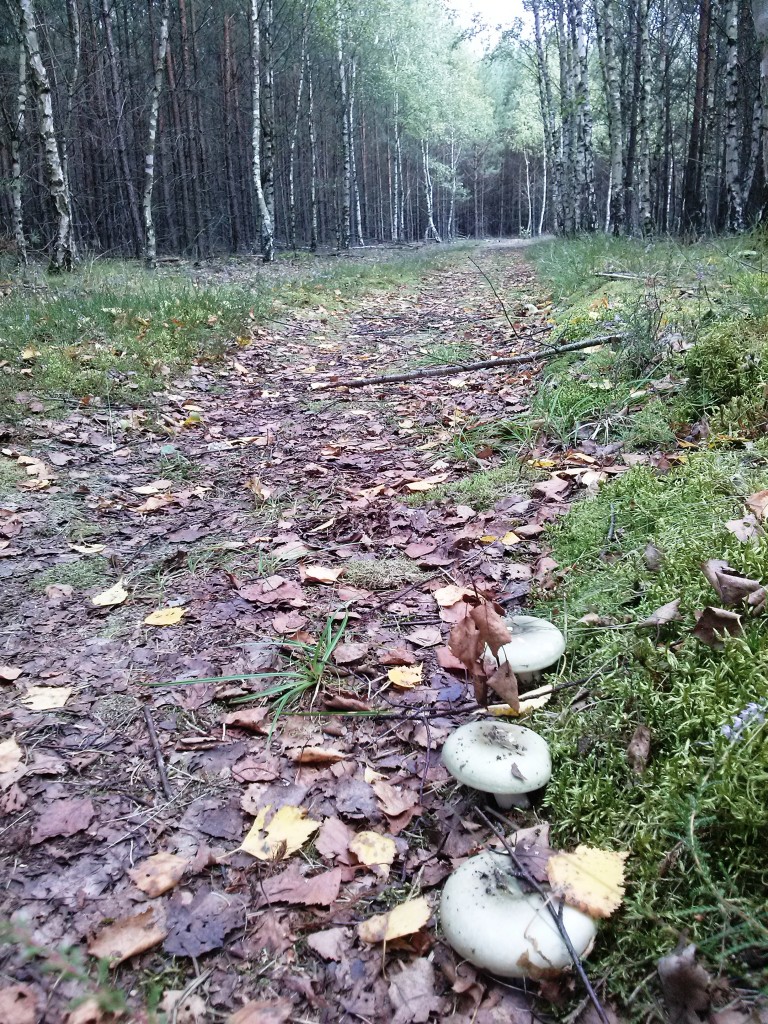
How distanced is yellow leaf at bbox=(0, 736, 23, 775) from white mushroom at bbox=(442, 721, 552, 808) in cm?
127

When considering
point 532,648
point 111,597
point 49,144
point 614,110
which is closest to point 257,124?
point 49,144

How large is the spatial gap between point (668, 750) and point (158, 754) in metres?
1.40

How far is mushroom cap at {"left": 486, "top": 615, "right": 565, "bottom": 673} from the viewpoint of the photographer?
178cm

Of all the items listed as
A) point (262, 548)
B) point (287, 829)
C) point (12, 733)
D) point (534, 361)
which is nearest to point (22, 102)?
point (534, 361)

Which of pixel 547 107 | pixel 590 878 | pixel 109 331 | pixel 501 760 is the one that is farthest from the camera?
pixel 547 107

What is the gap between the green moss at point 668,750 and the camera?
117cm

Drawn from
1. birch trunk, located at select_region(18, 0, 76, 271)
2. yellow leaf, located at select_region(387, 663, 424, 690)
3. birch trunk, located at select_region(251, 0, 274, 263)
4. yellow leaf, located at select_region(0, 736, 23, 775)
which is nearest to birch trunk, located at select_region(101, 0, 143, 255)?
birch trunk, located at select_region(251, 0, 274, 263)

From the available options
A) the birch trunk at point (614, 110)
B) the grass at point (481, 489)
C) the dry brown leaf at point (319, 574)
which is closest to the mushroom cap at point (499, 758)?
the dry brown leaf at point (319, 574)

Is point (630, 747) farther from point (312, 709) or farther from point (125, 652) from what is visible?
point (125, 652)

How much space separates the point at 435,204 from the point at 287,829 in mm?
57167

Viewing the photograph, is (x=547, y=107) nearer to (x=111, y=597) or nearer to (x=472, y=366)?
(x=472, y=366)

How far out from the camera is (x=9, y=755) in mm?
1862

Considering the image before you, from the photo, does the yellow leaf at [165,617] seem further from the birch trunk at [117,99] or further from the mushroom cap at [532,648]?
the birch trunk at [117,99]

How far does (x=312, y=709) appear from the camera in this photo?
2.04 metres
